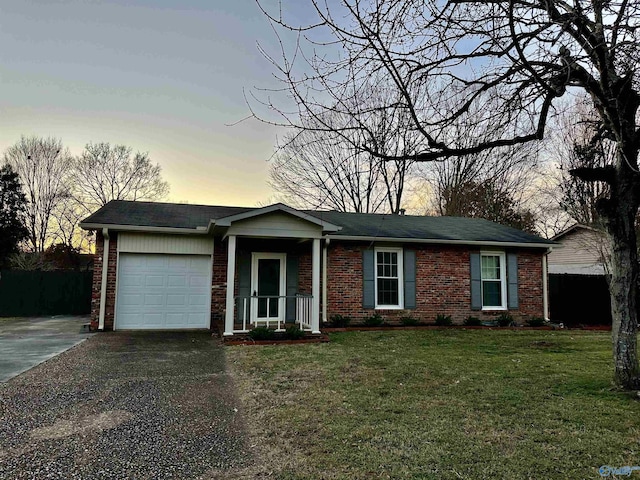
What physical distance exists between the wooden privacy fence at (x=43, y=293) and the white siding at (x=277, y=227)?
875 cm

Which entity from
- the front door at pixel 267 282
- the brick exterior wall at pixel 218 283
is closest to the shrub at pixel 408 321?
the front door at pixel 267 282

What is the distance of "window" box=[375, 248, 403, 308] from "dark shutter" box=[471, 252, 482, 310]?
231 cm

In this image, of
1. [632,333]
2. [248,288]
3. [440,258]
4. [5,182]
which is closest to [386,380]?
[632,333]

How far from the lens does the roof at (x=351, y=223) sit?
35.8 ft

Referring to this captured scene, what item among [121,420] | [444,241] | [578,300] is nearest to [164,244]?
[121,420]

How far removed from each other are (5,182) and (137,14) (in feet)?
78.6

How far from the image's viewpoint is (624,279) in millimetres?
5258

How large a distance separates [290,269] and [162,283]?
3481 millimetres

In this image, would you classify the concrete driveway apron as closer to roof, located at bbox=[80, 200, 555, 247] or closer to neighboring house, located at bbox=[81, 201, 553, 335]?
neighboring house, located at bbox=[81, 201, 553, 335]

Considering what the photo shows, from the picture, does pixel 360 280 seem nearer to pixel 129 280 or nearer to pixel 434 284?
pixel 434 284

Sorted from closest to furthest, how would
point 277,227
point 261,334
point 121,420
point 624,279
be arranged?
point 121,420 → point 624,279 → point 261,334 → point 277,227

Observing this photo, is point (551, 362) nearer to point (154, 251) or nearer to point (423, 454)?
point (423, 454)

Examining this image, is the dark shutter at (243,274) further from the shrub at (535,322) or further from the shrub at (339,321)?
the shrub at (535,322)

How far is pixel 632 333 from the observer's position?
515cm
